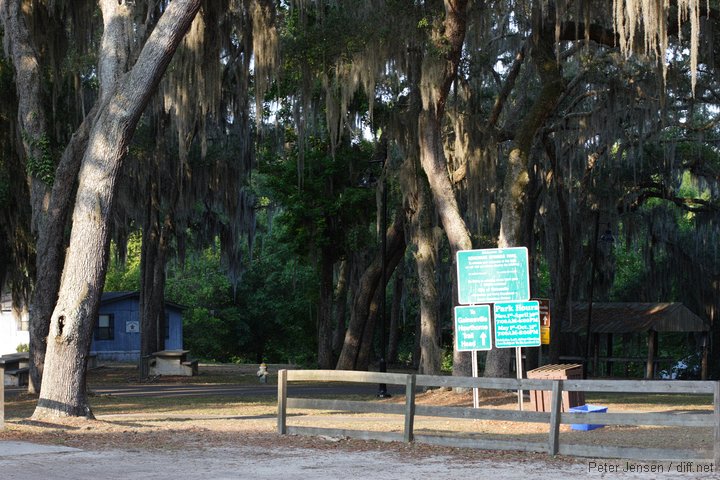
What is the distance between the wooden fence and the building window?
40431mm

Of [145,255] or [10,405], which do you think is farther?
[145,255]

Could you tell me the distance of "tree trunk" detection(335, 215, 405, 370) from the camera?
1260 inches

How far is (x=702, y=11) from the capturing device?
2103cm

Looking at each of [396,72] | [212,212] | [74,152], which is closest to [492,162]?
[396,72]

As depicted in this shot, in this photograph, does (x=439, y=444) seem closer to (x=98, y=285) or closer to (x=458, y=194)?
(x=98, y=285)

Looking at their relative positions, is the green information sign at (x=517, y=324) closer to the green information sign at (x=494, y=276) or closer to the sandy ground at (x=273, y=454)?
the green information sign at (x=494, y=276)

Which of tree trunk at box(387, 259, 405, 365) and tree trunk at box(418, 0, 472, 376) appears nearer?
tree trunk at box(418, 0, 472, 376)

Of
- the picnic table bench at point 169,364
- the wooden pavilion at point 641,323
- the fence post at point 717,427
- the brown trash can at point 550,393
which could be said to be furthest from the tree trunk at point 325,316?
the fence post at point 717,427

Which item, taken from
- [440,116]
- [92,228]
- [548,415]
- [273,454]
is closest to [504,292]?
[548,415]

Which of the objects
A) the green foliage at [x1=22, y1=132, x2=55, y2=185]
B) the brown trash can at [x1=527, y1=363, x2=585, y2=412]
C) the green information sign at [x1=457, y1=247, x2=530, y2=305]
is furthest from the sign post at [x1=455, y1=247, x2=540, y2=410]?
the green foliage at [x1=22, y1=132, x2=55, y2=185]

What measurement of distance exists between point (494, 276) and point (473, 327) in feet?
3.08

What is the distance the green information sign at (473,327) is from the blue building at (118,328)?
36395 mm

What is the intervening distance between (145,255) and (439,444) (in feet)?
79.2

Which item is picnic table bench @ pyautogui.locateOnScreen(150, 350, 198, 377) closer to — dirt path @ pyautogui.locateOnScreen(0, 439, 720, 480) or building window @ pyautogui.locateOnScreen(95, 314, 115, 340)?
building window @ pyautogui.locateOnScreen(95, 314, 115, 340)
